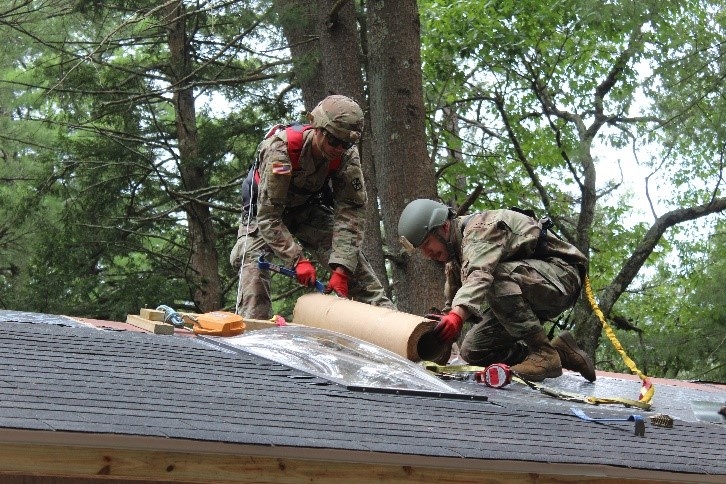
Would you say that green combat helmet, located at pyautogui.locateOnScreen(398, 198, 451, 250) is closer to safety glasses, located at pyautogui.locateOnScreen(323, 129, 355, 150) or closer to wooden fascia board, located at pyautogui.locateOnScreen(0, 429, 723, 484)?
safety glasses, located at pyautogui.locateOnScreen(323, 129, 355, 150)

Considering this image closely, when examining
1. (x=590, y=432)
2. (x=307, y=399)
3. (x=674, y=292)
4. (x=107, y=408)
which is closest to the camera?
(x=107, y=408)

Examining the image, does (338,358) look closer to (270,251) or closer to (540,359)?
(540,359)

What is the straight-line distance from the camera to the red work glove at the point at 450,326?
5.68 metres

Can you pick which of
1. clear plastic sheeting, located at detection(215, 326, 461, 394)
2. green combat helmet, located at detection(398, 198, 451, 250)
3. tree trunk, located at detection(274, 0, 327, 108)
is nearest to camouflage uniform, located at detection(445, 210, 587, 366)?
green combat helmet, located at detection(398, 198, 451, 250)

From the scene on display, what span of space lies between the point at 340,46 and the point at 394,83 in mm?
755

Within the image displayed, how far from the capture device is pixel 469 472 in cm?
378

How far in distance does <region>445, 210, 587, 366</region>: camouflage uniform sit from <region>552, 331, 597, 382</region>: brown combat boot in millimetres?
175

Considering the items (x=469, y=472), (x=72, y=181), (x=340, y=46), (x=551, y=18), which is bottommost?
(x=469, y=472)

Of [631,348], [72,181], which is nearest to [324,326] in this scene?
[72,181]

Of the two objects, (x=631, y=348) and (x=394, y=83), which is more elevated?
(x=394, y=83)

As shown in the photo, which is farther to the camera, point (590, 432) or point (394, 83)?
point (394, 83)

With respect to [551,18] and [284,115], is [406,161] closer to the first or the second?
[284,115]

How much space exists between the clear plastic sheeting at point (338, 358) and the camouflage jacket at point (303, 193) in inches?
52.9

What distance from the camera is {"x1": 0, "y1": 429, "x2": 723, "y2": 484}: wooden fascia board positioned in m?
2.99
